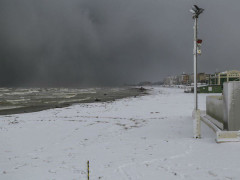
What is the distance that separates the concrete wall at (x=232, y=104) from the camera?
9.65 m

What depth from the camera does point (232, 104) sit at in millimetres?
9742

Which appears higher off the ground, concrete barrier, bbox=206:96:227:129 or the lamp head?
the lamp head

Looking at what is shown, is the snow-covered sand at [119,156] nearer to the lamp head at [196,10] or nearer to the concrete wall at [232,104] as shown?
the concrete wall at [232,104]

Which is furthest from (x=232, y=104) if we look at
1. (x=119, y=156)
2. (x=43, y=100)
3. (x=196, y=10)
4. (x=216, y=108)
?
(x=43, y=100)

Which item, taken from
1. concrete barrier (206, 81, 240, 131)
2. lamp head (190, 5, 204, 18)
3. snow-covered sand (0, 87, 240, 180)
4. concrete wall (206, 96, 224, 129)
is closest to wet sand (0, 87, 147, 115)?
snow-covered sand (0, 87, 240, 180)

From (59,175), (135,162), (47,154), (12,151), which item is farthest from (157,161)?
(12,151)

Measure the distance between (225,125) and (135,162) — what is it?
18.4ft

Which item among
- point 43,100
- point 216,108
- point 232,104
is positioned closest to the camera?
point 232,104

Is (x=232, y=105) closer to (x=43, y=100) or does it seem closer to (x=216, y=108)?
(x=216, y=108)

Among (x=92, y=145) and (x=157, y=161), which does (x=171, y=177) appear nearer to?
(x=157, y=161)

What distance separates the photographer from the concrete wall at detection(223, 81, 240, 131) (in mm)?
9648

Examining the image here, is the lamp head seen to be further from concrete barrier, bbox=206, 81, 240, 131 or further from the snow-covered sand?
the snow-covered sand

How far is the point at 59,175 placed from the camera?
667 centimetres

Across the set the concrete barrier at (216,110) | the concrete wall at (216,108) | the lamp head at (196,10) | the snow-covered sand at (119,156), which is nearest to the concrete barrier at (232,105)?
the snow-covered sand at (119,156)
